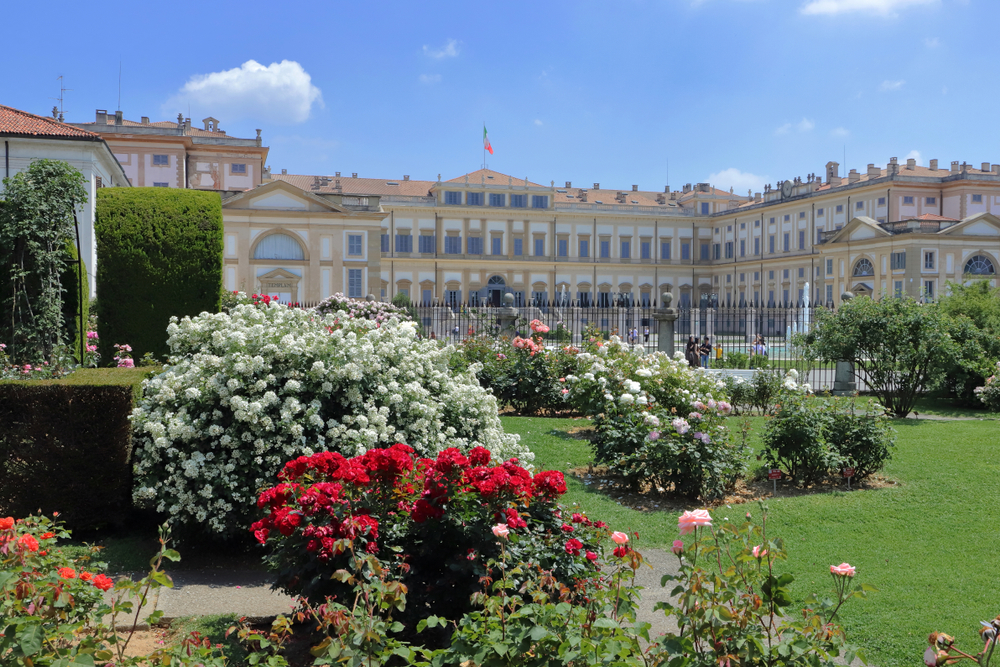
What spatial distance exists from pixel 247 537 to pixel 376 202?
116 feet

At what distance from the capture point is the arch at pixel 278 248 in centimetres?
3859

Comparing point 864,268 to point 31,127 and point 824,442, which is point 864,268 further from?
point 824,442

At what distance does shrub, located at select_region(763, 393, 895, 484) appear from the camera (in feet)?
21.8

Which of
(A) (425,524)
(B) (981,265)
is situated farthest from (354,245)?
(A) (425,524)

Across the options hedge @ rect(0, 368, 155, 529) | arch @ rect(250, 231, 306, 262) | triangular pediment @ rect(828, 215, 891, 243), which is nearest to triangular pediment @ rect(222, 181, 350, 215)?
arch @ rect(250, 231, 306, 262)

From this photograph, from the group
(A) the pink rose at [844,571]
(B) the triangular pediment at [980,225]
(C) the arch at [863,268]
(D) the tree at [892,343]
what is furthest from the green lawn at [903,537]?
(B) the triangular pediment at [980,225]

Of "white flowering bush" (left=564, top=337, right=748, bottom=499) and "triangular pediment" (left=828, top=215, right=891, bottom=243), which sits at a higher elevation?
"triangular pediment" (left=828, top=215, right=891, bottom=243)

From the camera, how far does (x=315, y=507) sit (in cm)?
307

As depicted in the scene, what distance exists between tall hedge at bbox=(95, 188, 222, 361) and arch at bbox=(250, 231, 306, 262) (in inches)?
1206

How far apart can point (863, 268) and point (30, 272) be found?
148 ft

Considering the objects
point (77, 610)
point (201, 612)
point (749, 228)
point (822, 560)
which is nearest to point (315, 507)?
point (77, 610)

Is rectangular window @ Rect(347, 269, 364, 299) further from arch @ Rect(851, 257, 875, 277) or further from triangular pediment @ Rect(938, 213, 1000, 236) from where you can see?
triangular pediment @ Rect(938, 213, 1000, 236)

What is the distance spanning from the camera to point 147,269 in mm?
8406

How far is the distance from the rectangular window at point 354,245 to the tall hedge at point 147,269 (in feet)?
98.8
